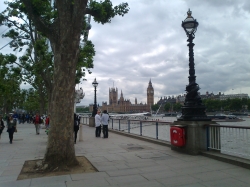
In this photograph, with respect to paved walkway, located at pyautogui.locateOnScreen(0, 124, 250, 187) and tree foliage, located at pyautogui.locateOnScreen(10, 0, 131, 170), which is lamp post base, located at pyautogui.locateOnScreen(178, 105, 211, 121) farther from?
tree foliage, located at pyautogui.locateOnScreen(10, 0, 131, 170)

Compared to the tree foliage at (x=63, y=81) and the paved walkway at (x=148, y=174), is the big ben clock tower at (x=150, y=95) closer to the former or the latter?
the paved walkway at (x=148, y=174)

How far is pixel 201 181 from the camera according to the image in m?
5.98

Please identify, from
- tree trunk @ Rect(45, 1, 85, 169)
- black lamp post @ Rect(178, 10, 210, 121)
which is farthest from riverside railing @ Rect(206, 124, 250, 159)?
tree trunk @ Rect(45, 1, 85, 169)

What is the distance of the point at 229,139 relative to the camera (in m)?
8.27

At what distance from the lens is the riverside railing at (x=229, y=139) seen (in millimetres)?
7676

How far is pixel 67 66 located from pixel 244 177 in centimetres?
555

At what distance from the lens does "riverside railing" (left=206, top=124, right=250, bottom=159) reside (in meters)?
7.68

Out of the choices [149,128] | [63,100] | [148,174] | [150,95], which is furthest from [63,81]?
[150,95]

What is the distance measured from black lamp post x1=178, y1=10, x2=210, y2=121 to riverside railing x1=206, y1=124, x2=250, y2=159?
801mm

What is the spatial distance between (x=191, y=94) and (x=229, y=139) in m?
2.38

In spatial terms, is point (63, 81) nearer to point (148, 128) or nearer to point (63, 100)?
point (63, 100)

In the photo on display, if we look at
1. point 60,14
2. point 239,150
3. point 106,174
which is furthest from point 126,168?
point 60,14

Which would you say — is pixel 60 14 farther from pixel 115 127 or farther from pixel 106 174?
pixel 115 127

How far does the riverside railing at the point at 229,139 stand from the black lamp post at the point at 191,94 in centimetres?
80
